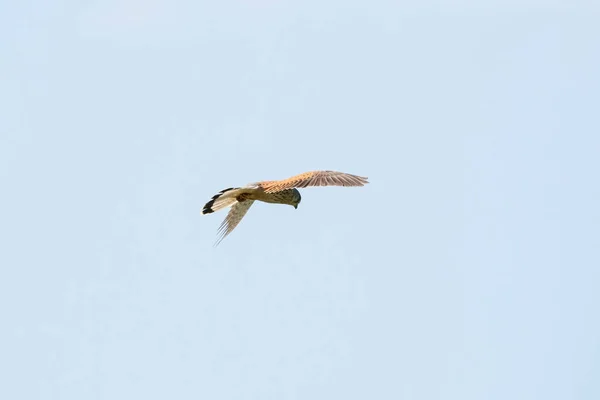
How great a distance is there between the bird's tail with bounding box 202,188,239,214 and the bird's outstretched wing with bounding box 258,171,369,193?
3.77 feet

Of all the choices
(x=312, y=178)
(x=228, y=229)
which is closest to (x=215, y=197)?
(x=228, y=229)

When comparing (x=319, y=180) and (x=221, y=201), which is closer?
(x=319, y=180)

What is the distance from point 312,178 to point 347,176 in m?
A: 0.72

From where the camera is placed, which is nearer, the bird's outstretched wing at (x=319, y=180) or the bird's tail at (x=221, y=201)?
the bird's outstretched wing at (x=319, y=180)

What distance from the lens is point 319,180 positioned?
96.7 ft

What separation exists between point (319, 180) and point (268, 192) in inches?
78.3

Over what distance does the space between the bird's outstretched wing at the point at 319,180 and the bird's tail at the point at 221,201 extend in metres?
1.15

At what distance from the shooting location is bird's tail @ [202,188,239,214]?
104 ft

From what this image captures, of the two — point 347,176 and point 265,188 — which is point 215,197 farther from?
point 347,176

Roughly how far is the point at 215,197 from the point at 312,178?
3.17 meters

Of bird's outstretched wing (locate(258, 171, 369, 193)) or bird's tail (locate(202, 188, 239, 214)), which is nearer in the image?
bird's outstretched wing (locate(258, 171, 369, 193))

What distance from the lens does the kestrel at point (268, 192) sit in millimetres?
29375

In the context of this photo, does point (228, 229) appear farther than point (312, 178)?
Yes

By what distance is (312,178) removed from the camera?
29672 millimetres
